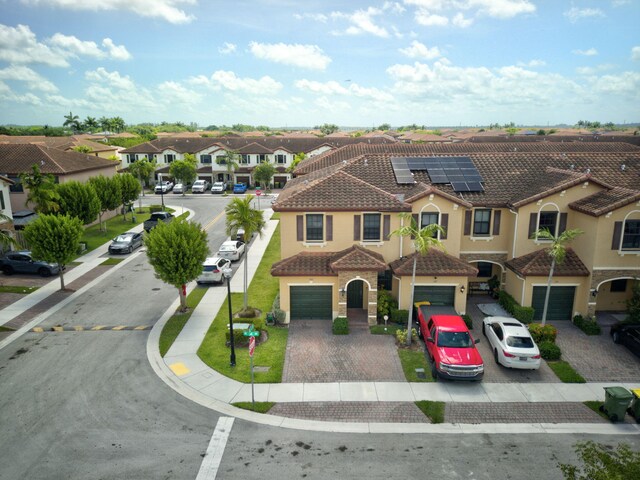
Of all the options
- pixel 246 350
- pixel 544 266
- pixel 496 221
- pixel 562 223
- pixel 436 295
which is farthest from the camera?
pixel 496 221

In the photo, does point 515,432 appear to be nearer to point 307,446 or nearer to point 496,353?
point 496,353

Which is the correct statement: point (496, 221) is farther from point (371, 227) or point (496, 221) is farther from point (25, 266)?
point (25, 266)

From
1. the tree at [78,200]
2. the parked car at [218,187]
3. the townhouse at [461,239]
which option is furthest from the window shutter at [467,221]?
the parked car at [218,187]

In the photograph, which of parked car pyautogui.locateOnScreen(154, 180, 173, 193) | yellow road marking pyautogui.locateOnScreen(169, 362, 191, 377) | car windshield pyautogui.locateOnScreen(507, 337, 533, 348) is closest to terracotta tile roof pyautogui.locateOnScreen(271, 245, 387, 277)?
yellow road marking pyautogui.locateOnScreen(169, 362, 191, 377)

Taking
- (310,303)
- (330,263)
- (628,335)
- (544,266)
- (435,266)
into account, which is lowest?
(628,335)

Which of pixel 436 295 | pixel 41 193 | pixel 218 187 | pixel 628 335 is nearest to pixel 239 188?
pixel 218 187

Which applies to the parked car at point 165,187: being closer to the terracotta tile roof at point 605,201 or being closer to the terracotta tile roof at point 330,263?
the terracotta tile roof at point 330,263
